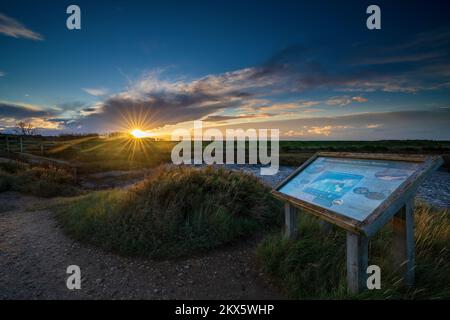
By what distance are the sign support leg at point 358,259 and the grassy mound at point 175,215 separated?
259 cm

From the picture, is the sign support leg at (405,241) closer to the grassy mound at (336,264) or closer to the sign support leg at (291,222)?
the grassy mound at (336,264)

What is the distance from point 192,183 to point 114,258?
8.11 ft

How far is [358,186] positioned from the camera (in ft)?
10.8

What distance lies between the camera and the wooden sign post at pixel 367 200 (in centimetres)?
276

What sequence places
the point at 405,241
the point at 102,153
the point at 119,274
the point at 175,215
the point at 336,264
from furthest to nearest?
the point at 102,153 < the point at 175,215 < the point at 119,274 < the point at 336,264 < the point at 405,241

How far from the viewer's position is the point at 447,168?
19094 millimetres

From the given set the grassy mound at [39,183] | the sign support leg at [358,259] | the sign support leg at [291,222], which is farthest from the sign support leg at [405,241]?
the grassy mound at [39,183]

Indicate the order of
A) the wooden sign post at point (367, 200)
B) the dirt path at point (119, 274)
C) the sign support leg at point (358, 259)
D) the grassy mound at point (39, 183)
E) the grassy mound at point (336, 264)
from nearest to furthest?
1. the wooden sign post at point (367, 200)
2. the sign support leg at point (358, 259)
3. the grassy mound at point (336, 264)
4. the dirt path at point (119, 274)
5. the grassy mound at point (39, 183)

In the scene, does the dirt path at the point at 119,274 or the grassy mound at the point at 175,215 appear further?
the grassy mound at the point at 175,215

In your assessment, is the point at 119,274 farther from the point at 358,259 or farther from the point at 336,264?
the point at 358,259

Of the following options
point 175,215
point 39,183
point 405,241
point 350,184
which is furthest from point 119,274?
point 39,183

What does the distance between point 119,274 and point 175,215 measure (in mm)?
1557
